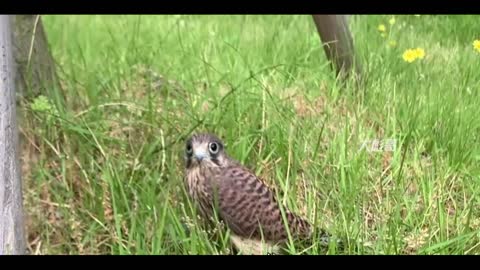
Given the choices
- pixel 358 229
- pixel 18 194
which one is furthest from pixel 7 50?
pixel 358 229

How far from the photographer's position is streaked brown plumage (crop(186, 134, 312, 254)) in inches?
60.6

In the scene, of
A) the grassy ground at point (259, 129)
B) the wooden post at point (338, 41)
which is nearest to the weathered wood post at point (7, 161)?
the grassy ground at point (259, 129)

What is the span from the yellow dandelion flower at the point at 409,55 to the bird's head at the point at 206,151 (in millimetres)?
431

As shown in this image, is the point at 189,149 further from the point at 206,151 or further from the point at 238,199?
the point at 238,199

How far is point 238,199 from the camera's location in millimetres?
1551

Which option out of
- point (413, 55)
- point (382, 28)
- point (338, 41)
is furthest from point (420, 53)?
point (338, 41)

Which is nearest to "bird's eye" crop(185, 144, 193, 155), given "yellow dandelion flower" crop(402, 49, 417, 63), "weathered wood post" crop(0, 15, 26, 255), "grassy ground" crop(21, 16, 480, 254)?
"grassy ground" crop(21, 16, 480, 254)

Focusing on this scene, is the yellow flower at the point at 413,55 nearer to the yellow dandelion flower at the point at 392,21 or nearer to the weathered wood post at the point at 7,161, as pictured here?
the yellow dandelion flower at the point at 392,21

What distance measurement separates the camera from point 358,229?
1468mm

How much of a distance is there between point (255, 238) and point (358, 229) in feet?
0.72

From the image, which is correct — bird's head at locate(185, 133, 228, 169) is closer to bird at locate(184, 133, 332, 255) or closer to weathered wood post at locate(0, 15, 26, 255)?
bird at locate(184, 133, 332, 255)

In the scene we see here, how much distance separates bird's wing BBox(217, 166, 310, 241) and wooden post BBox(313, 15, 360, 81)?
0.35 metres

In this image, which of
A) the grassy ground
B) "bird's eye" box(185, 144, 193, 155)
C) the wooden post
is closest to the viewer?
the grassy ground
